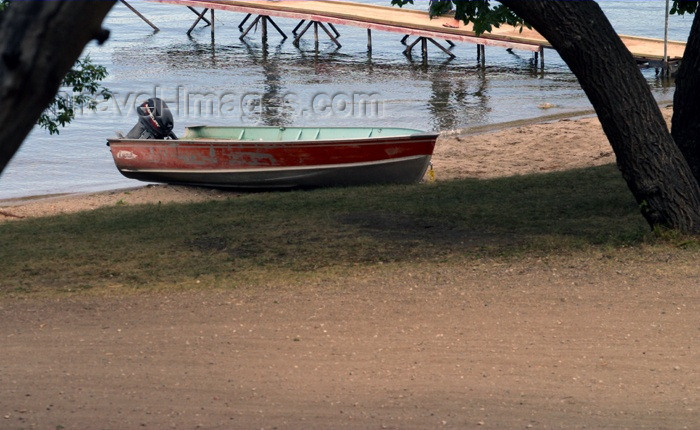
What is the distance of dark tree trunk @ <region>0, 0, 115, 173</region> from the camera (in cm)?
292

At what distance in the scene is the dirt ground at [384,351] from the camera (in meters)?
5.81

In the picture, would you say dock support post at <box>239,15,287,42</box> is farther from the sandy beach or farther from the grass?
the grass

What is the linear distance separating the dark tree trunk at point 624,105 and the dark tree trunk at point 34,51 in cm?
610

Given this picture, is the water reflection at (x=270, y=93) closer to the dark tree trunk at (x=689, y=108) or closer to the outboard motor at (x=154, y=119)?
the outboard motor at (x=154, y=119)

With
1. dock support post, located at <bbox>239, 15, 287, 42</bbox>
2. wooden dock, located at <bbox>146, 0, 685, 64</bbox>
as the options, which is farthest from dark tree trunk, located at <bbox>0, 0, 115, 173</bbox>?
dock support post, located at <bbox>239, 15, 287, 42</bbox>

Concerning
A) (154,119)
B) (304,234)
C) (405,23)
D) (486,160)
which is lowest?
(486,160)

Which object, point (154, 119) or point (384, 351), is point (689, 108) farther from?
point (154, 119)

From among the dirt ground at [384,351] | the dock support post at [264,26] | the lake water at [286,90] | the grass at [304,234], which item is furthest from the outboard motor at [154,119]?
the dock support post at [264,26]

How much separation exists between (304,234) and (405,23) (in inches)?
1131

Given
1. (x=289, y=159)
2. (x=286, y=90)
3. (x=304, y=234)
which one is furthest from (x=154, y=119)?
(x=286, y=90)

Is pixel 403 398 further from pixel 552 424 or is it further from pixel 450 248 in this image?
pixel 450 248

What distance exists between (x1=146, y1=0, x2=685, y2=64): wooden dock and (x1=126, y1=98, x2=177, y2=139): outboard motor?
1575 cm

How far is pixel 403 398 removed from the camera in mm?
5988

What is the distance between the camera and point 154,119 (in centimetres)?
1773
